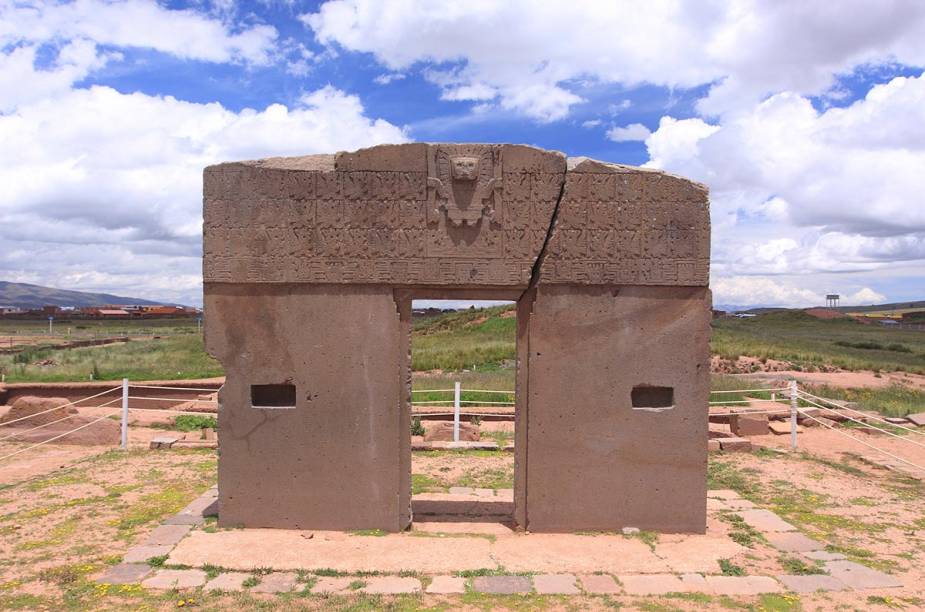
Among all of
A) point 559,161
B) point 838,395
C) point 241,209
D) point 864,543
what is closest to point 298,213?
point 241,209

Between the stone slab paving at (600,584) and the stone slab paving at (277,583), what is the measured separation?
2.32 m

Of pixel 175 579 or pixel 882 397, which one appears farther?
pixel 882 397

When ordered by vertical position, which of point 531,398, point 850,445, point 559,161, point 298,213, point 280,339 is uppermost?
point 559,161

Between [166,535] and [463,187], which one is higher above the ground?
[463,187]

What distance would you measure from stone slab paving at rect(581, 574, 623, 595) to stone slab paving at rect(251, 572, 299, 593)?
7.62 ft

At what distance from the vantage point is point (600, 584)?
16.9 ft

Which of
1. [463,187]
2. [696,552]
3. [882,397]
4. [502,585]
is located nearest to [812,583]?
[696,552]

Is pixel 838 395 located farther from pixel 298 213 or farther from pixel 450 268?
pixel 298 213

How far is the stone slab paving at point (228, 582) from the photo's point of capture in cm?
501

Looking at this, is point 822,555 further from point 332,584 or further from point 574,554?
point 332,584

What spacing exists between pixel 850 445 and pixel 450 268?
9.28m

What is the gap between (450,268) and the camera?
6.23 meters

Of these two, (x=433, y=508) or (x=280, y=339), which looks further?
(x=433, y=508)

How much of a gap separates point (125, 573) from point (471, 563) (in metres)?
2.86
